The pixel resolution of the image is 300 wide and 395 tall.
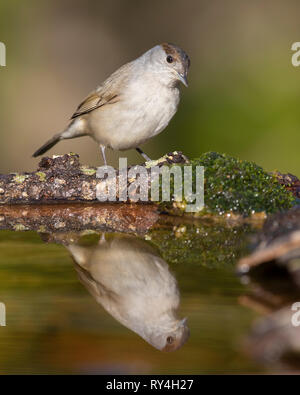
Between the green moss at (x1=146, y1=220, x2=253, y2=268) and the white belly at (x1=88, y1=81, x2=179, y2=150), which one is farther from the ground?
the white belly at (x1=88, y1=81, x2=179, y2=150)

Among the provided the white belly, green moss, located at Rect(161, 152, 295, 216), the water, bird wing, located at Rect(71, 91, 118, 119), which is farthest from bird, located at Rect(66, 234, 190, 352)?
bird wing, located at Rect(71, 91, 118, 119)

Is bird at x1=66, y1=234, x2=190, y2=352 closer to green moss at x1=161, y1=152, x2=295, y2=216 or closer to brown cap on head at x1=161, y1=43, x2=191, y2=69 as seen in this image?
green moss at x1=161, y1=152, x2=295, y2=216

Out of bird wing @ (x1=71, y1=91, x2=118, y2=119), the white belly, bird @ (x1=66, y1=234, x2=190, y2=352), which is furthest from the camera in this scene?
bird wing @ (x1=71, y1=91, x2=118, y2=119)

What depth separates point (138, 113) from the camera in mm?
5129

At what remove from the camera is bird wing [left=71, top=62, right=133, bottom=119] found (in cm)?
532

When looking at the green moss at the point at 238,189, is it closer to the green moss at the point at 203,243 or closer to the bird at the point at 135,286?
the green moss at the point at 203,243

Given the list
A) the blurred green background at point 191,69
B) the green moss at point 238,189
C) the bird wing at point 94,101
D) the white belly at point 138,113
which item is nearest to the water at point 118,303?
the green moss at point 238,189

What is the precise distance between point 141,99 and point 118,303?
3099mm

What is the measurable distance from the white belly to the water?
1.95 metres

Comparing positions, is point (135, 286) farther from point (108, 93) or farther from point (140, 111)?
point (108, 93)

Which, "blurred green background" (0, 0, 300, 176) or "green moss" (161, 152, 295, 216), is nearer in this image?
"green moss" (161, 152, 295, 216)

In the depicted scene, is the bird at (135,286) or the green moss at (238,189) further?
the green moss at (238,189)

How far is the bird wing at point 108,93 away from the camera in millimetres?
5324

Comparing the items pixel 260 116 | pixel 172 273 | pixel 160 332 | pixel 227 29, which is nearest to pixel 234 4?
pixel 227 29
